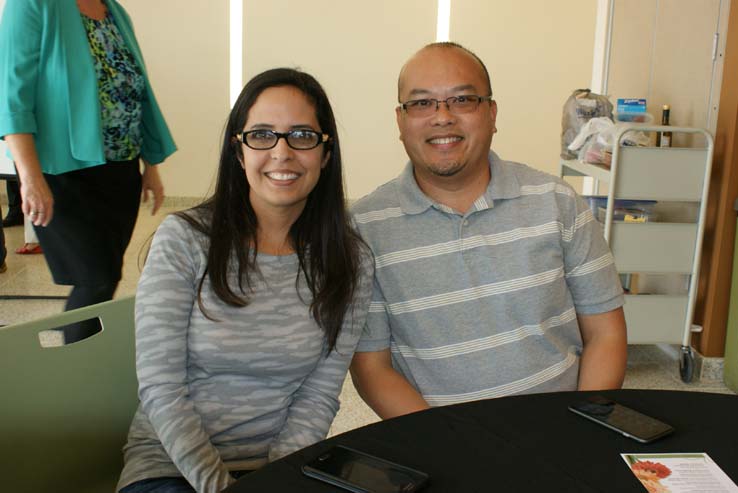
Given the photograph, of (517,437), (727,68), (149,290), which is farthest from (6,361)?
(727,68)

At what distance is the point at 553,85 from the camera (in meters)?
6.55

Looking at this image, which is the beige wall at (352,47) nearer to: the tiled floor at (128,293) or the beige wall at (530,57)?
the beige wall at (530,57)

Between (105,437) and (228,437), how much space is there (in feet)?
0.77

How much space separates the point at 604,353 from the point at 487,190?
1.46ft

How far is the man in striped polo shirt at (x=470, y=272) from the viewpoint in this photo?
1532mm

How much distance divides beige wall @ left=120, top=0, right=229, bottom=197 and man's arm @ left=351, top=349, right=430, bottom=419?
4864 millimetres

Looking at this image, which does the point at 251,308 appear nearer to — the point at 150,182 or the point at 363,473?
the point at 363,473

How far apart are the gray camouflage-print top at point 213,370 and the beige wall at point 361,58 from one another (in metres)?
4.94

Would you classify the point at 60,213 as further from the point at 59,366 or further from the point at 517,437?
the point at 517,437

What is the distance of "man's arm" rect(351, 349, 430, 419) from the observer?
59.5 inches

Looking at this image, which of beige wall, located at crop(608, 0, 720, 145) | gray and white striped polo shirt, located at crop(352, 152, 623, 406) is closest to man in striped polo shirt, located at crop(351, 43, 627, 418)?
gray and white striped polo shirt, located at crop(352, 152, 623, 406)

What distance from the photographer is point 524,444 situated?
3.18 ft

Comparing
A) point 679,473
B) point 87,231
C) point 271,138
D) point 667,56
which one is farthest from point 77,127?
point 667,56

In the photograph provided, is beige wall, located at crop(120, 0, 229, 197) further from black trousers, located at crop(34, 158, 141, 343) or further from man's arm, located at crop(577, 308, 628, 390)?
man's arm, located at crop(577, 308, 628, 390)
